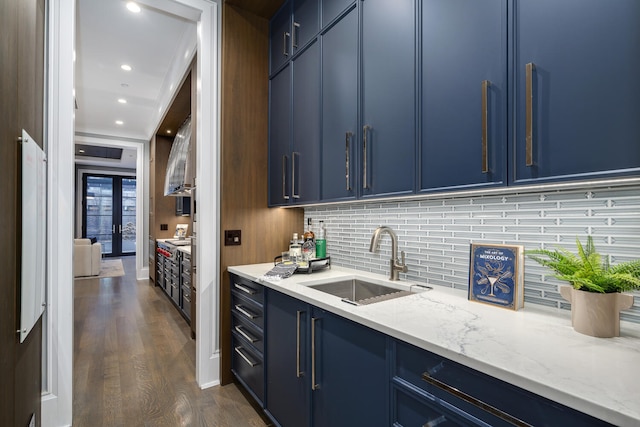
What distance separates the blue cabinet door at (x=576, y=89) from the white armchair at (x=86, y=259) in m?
8.01

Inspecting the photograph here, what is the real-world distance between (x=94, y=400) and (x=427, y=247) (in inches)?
97.6

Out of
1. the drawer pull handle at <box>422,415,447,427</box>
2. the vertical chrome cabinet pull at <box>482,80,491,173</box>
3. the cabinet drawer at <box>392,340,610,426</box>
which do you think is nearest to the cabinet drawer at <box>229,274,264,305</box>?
the cabinet drawer at <box>392,340,610,426</box>

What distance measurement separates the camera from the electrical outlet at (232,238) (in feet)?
7.93

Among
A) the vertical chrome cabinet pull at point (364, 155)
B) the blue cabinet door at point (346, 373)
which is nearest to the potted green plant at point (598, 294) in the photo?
the blue cabinet door at point (346, 373)

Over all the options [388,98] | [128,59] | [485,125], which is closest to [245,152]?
[388,98]

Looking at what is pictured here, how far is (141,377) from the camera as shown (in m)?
2.55

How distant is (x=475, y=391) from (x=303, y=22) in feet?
7.62

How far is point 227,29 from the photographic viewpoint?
2.46m

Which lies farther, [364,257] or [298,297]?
[364,257]

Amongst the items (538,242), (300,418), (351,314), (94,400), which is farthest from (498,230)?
(94,400)

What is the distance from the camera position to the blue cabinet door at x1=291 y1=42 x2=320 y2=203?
6.88 feet

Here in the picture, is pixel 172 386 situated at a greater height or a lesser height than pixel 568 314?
lesser

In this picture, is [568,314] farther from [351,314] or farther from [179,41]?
[179,41]

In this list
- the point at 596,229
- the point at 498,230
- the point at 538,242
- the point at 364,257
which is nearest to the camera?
the point at 596,229
